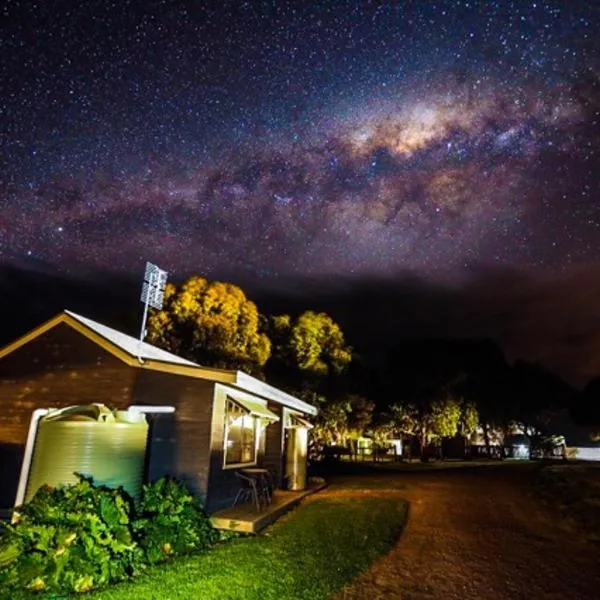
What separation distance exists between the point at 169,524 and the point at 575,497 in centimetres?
1217

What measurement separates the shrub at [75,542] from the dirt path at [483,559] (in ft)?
9.66

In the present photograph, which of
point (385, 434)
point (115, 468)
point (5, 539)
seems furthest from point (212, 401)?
point (385, 434)

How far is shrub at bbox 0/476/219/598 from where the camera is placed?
5887 mm

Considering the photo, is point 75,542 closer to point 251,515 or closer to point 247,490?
point 251,515

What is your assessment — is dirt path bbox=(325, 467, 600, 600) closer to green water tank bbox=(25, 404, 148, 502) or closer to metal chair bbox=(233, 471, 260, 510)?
metal chair bbox=(233, 471, 260, 510)

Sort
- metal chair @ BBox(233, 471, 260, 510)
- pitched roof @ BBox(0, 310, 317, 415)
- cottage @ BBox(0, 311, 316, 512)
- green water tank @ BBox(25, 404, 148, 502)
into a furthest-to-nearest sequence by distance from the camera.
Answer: metal chair @ BBox(233, 471, 260, 510), cottage @ BBox(0, 311, 316, 512), pitched roof @ BBox(0, 310, 317, 415), green water tank @ BBox(25, 404, 148, 502)

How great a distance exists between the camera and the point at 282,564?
7055 mm

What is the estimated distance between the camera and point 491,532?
31.2 feet

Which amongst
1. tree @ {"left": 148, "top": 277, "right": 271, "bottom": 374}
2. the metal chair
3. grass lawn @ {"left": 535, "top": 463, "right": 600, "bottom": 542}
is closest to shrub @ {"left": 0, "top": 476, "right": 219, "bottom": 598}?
the metal chair

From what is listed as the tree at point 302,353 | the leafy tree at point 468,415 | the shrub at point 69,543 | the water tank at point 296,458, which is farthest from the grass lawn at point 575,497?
the leafy tree at point 468,415

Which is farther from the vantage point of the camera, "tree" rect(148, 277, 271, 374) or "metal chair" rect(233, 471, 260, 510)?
"tree" rect(148, 277, 271, 374)

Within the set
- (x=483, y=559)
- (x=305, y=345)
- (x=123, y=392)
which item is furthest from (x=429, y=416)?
(x=123, y=392)

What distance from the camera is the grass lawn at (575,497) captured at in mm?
10586

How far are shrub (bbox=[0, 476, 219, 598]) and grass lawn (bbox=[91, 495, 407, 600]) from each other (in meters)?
0.35
